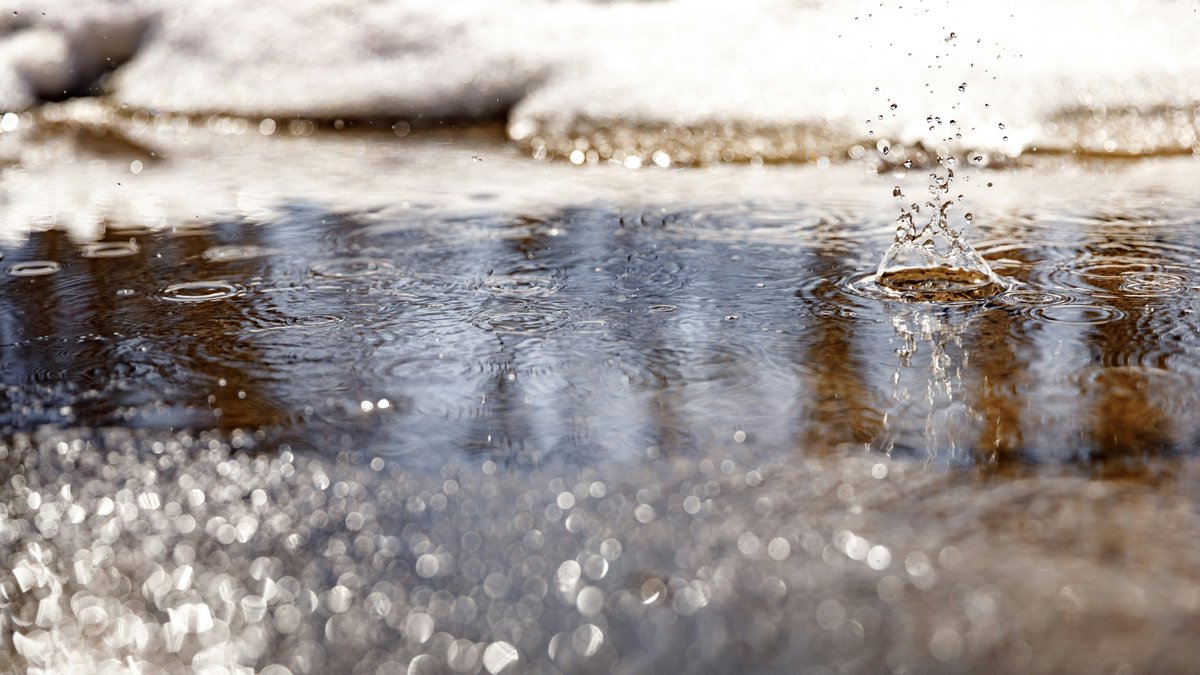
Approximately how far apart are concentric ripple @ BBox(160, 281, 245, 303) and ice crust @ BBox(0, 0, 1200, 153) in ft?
6.06

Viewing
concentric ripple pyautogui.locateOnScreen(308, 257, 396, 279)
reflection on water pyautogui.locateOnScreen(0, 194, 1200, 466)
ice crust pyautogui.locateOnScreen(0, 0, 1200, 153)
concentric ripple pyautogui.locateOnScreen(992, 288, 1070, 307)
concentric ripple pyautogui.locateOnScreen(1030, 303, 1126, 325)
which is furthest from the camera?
ice crust pyautogui.locateOnScreen(0, 0, 1200, 153)

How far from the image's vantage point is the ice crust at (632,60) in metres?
3.57

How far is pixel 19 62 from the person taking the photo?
4.43 m

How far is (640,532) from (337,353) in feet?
2.11

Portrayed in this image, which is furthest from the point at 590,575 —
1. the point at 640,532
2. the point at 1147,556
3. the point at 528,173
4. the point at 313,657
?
the point at 528,173

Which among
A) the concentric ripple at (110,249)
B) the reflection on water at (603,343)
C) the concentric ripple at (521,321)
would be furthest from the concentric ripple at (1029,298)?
the concentric ripple at (110,249)

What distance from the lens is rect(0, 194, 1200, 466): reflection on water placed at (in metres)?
1.28

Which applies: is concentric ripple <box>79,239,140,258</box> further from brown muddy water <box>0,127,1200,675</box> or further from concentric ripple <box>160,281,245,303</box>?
concentric ripple <box>160,281,245,303</box>

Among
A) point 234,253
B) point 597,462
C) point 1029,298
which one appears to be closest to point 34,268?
point 234,253

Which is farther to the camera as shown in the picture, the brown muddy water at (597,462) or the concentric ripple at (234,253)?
the concentric ripple at (234,253)

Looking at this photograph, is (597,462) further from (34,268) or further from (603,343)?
(34,268)

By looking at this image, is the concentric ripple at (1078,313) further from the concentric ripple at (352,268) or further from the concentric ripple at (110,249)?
the concentric ripple at (110,249)

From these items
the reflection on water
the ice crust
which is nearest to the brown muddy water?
the reflection on water

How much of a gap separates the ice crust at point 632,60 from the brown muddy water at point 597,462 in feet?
4.92
